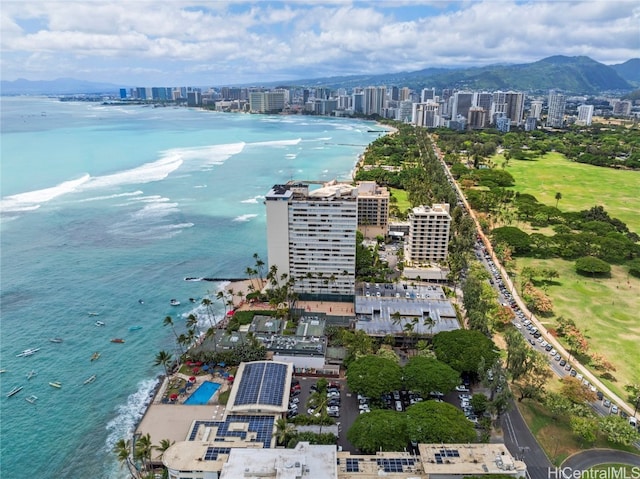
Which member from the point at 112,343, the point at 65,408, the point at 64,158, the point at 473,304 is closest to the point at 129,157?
the point at 64,158

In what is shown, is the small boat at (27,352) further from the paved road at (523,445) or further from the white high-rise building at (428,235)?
the white high-rise building at (428,235)

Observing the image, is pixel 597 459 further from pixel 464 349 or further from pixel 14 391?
pixel 14 391

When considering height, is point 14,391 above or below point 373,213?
below

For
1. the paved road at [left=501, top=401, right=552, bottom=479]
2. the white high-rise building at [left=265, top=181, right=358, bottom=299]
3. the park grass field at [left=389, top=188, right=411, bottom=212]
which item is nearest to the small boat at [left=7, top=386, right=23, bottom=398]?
the white high-rise building at [left=265, top=181, right=358, bottom=299]

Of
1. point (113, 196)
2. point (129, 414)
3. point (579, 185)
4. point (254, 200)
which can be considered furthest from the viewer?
point (579, 185)

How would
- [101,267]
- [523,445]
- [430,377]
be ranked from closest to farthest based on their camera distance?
[523,445], [430,377], [101,267]

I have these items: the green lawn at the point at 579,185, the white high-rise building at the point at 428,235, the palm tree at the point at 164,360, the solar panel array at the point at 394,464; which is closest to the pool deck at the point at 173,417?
the palm tree at the point at 164,360

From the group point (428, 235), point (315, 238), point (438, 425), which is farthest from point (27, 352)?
point (428, 235)
